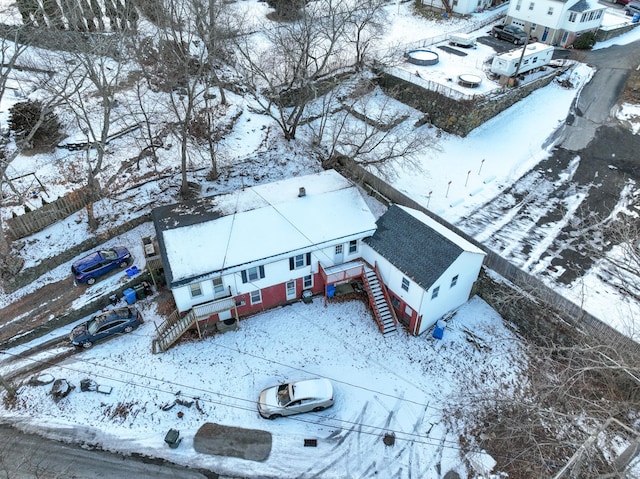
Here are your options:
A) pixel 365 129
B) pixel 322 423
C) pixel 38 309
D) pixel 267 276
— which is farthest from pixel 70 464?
pixel 365 129

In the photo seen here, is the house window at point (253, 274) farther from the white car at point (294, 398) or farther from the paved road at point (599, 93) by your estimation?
the paved road at point (599, 93)

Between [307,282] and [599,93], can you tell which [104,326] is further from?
[599,93]

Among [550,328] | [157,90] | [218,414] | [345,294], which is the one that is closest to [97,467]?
[218,414]

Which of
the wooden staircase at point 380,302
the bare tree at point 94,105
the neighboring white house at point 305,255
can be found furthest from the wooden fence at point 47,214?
the wooden staircase at point 380,302

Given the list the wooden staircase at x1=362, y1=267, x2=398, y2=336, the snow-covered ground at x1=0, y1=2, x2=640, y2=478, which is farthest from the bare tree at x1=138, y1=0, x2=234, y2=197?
the wooden staircase at x1=362, y1=267, x2=398, y2=336

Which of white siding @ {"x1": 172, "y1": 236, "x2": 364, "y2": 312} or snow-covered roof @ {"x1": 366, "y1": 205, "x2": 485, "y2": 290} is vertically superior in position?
snow-covered roof @ {"x1": 366, "y1": 205, "x2": 485, "y2": 290}

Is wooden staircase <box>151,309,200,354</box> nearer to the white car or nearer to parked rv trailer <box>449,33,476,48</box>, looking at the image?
the white car
